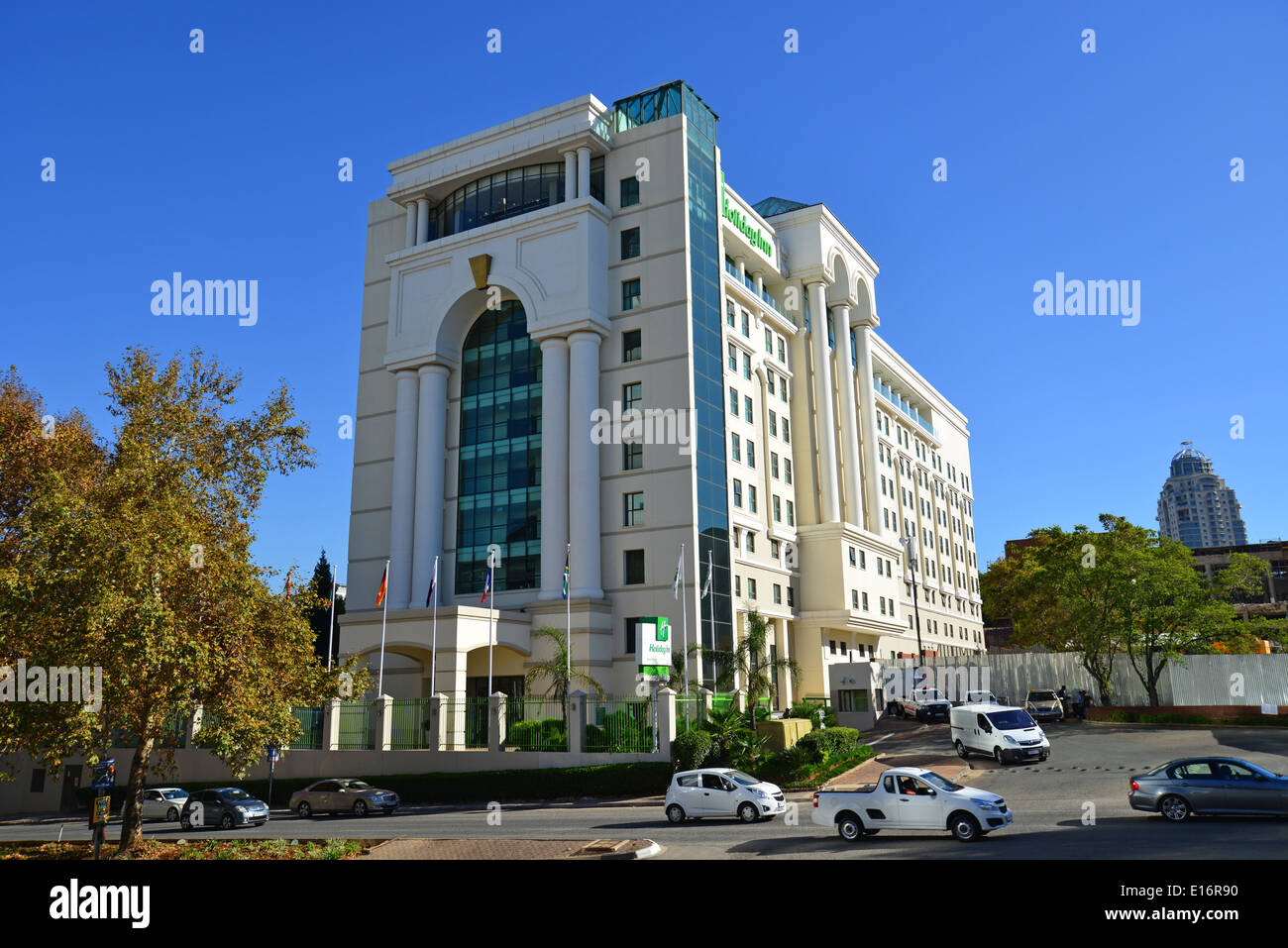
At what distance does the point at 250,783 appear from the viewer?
135 feet

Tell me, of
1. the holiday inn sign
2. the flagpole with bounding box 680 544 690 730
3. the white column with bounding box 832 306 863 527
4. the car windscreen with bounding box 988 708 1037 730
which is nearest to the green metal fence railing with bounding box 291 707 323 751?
the flagpole with bounding box 680 544 690 730

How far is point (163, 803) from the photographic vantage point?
1406 inches

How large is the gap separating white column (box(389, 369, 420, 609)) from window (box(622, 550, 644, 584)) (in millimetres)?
13452

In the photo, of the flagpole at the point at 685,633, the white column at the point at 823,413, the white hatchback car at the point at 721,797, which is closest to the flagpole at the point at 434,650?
the flagpole at the point at 685,633

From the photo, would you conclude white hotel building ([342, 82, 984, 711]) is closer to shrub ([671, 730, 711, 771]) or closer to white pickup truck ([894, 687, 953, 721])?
white pickup truck ([894, 687, 953, 721])

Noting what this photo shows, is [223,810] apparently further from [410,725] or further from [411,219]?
[411,219]

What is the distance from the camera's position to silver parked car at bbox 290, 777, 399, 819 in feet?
110

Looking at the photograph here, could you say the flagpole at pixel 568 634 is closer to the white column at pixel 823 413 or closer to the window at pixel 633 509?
the window at pixel 633 509

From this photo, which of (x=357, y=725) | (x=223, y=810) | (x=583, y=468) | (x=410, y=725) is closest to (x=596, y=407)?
(x=583, y=468)

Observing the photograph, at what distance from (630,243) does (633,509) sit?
16.1 m
